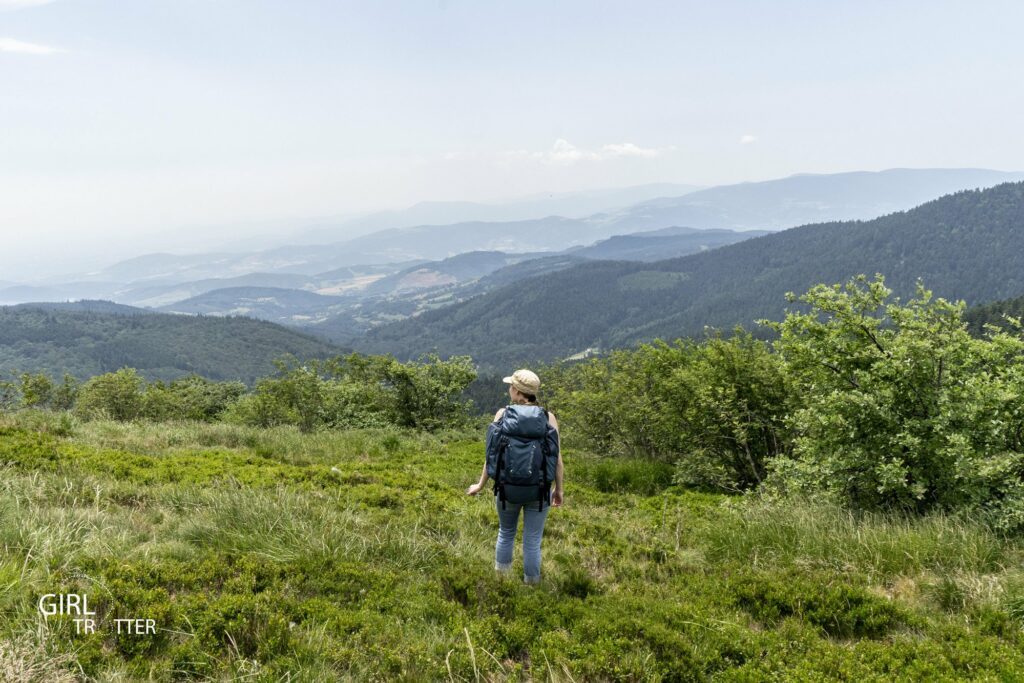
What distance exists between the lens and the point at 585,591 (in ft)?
18.7

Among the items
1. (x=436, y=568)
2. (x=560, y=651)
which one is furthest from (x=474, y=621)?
(x=436, y=568)

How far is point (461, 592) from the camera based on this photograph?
5.23 meters

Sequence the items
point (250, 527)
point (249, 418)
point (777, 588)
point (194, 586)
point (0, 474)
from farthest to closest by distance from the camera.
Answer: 1. point (249, 418)
2. point (0, 474)
3. point (250, 527)
4. point (777, 588)
5. point (194, 586)

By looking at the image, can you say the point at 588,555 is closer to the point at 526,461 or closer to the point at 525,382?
the point at 526,461

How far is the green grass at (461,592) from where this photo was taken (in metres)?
3.80

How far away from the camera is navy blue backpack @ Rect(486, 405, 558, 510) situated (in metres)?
5.18

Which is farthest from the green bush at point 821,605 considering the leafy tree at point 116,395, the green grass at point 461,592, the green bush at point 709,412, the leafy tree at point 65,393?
the leafy tree at point 65,393

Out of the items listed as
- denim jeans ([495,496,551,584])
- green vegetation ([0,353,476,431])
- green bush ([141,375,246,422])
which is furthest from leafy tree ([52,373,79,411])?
denim jeans ([495,496,551,584])

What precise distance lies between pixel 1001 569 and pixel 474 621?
6.10 m

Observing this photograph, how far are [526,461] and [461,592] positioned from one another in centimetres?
154

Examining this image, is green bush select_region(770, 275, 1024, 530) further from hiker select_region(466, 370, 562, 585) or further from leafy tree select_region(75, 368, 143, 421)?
leafy tree select_region(75, 368, 143, 421)

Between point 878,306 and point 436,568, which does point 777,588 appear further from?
point 878,306

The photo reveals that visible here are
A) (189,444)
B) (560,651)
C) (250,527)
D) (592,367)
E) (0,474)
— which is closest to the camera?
(560,651)

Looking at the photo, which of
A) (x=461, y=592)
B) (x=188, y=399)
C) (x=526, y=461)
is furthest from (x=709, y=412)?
(x=188, y=399)
